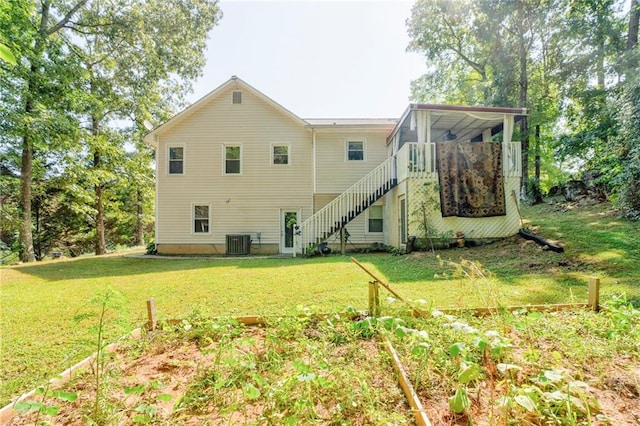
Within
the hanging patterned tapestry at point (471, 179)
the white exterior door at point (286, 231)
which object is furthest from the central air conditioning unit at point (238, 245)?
the hanging patterned tapestry at point (471, 179)

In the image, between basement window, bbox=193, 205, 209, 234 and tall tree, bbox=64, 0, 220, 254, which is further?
tall tree, bbox=64, 0, 220, 254

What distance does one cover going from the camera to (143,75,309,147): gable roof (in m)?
11.6

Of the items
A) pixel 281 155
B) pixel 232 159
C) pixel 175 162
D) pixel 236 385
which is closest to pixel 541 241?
pixel 236 385

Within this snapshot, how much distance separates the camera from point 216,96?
1190cm

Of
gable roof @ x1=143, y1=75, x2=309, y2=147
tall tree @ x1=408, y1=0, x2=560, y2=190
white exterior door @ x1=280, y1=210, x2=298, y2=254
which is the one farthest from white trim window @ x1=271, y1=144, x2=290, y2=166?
tall tree @ x1=408, y1=0, x2=560, y2=190

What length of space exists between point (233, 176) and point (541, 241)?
10454mm

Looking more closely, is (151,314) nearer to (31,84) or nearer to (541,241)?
(541,241)

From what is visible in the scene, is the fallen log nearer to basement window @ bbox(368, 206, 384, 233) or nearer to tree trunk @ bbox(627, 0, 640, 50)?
basement window @ bbox(368, 206, 384, 233)

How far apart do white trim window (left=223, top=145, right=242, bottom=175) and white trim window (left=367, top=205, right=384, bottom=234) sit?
569 cm

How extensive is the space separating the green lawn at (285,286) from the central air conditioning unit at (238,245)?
3.43m

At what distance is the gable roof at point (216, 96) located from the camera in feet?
38.1

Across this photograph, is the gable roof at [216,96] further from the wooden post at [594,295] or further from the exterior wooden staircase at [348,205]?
the wooden post at [594,295]

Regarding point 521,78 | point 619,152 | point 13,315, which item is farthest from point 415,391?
point 521,78

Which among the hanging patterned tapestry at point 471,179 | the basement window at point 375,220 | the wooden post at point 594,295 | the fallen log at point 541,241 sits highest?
the hanging patterned tapestry at point 471,179
